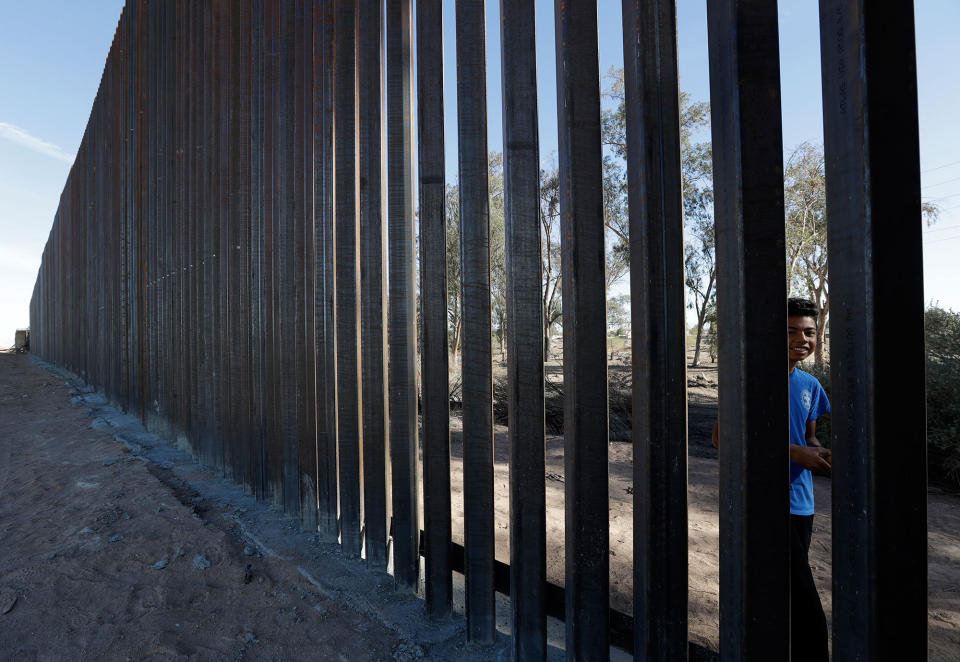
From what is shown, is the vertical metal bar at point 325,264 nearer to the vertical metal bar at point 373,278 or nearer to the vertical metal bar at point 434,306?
the vertical metal bar at point 373,278

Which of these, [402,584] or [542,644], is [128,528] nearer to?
[402,584]

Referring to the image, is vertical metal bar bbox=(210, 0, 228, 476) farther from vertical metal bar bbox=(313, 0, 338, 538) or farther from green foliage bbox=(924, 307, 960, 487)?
green foliage bbox=(924, 307, 960, 487)

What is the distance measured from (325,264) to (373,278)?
0.54 m

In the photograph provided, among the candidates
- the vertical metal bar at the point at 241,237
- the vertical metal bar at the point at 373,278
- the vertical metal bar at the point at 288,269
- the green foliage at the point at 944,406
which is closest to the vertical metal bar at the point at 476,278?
the vertical metal bar at the point at 373,278

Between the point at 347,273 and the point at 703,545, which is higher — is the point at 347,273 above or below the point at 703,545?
above

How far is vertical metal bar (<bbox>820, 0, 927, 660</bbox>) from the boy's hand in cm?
64

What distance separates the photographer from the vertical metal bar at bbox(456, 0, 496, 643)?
201cm

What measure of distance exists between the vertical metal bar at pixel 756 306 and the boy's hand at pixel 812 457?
591 millimetres

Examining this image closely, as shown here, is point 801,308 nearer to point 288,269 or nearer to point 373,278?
point 373,278

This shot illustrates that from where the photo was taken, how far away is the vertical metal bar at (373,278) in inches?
102

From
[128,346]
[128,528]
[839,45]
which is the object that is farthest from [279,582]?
[128,346]

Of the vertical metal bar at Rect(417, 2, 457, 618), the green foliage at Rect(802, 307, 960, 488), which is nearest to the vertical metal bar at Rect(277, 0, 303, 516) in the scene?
the vertical metal bar at Rect(417, 2, 457, 618)

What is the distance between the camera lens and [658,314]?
1.48 m

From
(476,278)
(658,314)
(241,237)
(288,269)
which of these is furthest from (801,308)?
(241,237)
